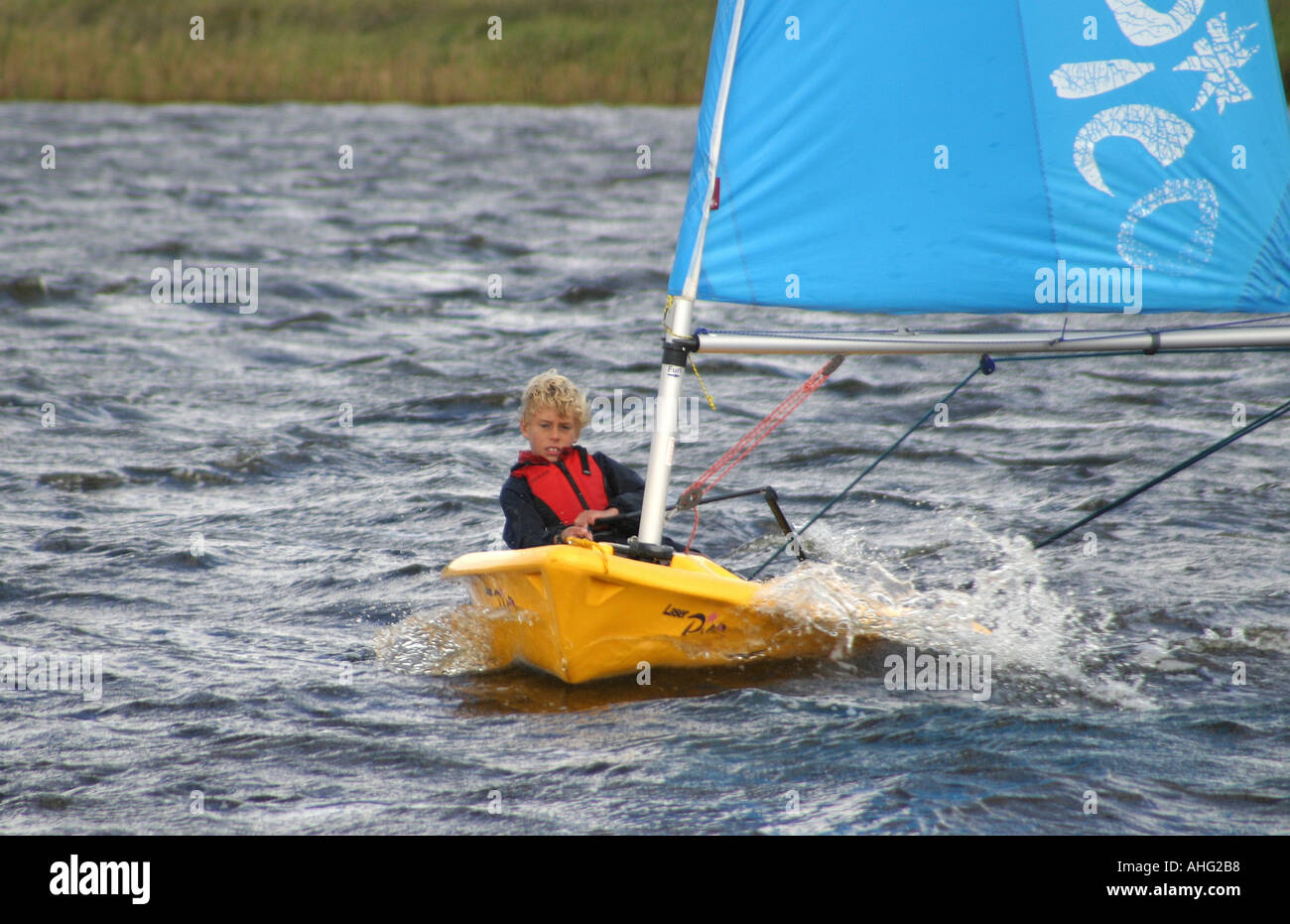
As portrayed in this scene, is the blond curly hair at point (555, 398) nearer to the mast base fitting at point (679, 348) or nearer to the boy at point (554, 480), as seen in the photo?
the boy at point (554, 480)

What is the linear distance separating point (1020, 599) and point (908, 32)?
2.70m

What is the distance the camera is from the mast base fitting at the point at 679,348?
499 centimetres

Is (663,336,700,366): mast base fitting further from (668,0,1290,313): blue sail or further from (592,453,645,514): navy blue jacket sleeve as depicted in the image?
(592,453,645,514): navy blue jacket sleeve

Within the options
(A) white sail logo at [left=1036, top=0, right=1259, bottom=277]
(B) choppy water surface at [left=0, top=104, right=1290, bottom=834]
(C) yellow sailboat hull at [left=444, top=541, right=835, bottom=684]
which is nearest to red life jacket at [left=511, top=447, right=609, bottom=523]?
(C) yellow sailboat hull at [left=444, top=541, right=835, bottom=684]

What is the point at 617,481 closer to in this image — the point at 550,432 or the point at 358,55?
the point at 550,432

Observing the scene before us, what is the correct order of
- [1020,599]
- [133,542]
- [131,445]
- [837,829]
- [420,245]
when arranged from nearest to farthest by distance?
[837,829] → [1020,599] → [133,542] → [131,445] → [420,245]

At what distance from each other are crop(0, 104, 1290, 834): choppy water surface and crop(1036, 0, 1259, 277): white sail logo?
1616mm

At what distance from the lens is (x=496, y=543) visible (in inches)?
305

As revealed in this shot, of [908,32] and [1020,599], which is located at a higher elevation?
[908,32]

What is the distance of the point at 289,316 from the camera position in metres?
14.4

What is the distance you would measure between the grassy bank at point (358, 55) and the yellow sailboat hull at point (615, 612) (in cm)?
2384
